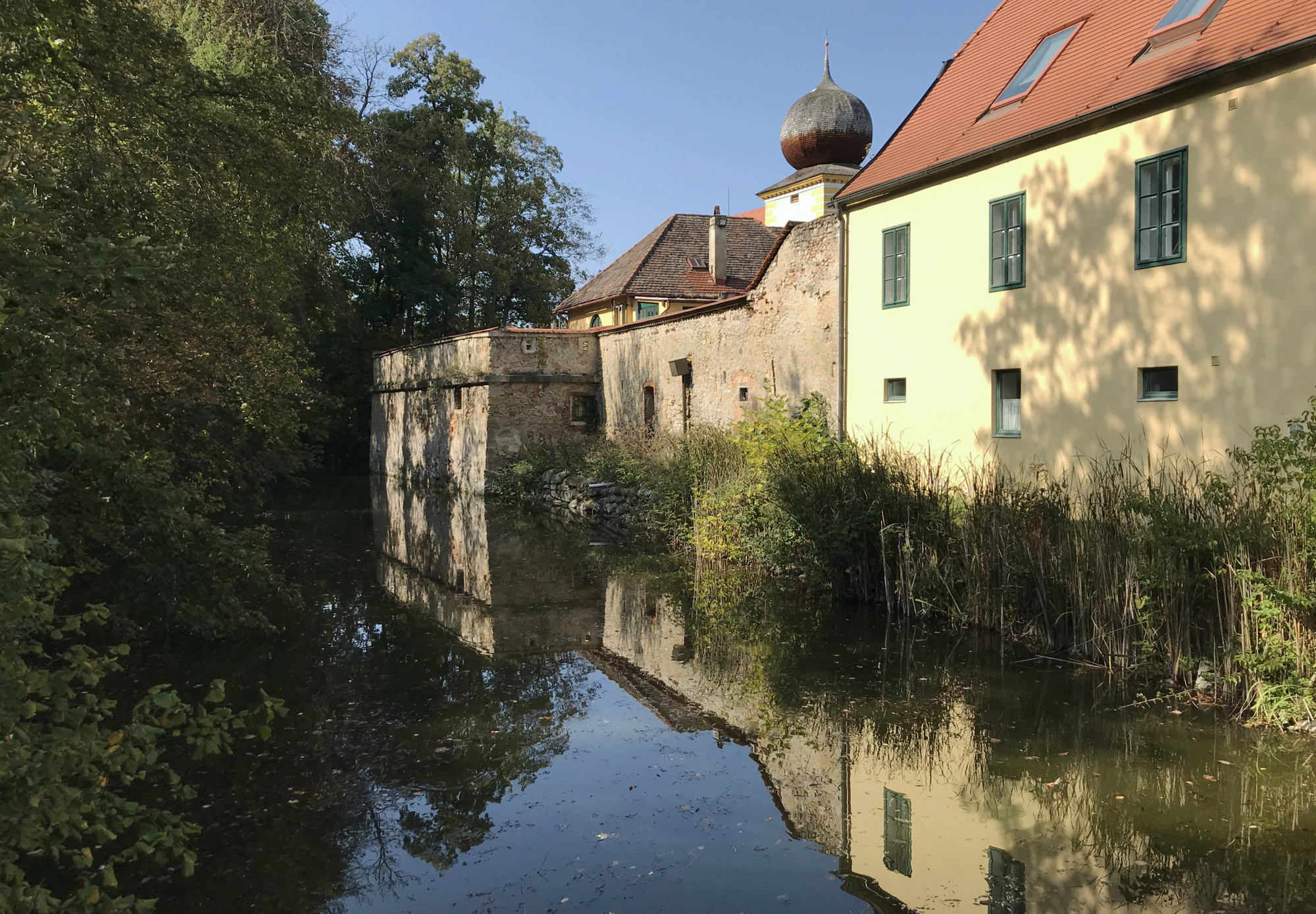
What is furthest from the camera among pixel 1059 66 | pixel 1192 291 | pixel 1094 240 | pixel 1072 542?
pixel 1059 66

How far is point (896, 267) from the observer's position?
14883 mm

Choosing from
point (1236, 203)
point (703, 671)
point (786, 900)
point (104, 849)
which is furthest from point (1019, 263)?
point (104, 849)

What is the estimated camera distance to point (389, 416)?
1357 inches

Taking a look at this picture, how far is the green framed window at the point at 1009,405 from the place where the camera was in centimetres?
1265

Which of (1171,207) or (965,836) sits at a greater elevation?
(1171,207)

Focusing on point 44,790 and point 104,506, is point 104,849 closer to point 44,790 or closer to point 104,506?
point 44,790

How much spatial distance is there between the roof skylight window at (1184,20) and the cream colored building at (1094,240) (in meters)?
0.03

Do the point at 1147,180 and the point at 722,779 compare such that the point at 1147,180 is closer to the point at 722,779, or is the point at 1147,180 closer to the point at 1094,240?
the point at 1094,240

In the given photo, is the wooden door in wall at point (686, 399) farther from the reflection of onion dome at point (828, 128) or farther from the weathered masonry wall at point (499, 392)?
the reflection of onion dome at point (828, 128)

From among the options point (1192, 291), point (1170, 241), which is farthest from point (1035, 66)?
point (1192, 291)

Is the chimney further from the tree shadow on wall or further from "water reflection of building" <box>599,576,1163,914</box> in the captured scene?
"water reflection of building" <box>599,576,1163,914</box>

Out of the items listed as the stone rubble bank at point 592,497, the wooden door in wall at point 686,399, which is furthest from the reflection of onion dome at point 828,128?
the stone rubble bank at point 592,497

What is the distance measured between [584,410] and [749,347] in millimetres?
8975

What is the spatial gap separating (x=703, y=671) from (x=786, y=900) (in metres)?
4.15
